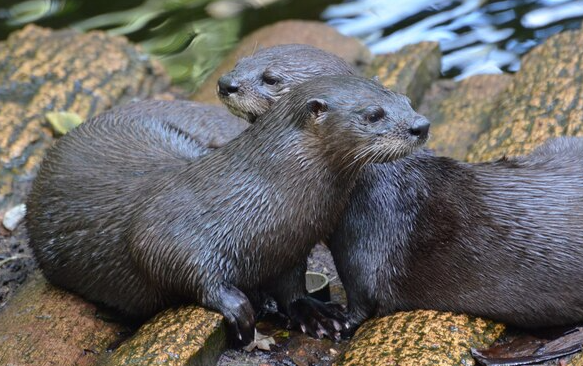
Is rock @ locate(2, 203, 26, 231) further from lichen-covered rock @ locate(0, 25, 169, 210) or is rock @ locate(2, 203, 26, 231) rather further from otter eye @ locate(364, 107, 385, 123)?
otter eye @ locate(364, 107, 385, 123)

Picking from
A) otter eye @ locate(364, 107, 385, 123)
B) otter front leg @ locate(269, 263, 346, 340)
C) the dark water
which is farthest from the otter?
the dark water

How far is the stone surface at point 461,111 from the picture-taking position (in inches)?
207

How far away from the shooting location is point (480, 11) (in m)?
7.27

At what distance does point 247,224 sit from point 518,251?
0.94 m

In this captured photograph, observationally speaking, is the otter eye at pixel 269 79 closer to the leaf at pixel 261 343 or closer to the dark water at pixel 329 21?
the leaf at pixel 261 343

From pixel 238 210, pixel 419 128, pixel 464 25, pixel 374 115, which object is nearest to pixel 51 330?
pixel 238 210

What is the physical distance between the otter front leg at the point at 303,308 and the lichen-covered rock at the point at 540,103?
4.41 ft

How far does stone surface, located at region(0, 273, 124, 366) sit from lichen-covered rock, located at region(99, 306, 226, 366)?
22 centimetres

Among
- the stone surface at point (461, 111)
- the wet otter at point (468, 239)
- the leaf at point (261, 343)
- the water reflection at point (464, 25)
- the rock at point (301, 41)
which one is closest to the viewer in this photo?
the wet otter at point (468, 239)

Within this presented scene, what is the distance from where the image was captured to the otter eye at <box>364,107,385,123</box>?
10.6 feet

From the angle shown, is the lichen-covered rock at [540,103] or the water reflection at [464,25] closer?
the lichen-covered rock at [540,103]

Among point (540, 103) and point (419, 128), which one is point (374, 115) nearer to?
point (419, 128)

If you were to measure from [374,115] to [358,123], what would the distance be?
6 cm

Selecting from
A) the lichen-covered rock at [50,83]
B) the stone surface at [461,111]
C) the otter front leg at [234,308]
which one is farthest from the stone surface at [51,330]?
the stone surface at [461,111]
